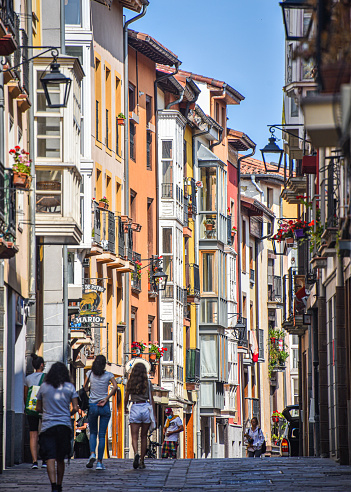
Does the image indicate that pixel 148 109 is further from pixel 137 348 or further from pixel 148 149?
pixel 137 348

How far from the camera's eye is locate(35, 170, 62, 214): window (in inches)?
1050

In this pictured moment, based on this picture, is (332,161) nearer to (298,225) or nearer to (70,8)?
(298,225)

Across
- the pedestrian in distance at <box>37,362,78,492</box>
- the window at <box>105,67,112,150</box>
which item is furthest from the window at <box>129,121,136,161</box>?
the pedestrian in distance at <box>37,362,78,492</box>

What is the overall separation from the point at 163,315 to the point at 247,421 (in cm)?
1608

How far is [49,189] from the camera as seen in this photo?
26.7 meters

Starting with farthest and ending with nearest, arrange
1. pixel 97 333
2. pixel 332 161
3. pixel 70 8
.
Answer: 1. pixel 97 333
2. pixel 70 8
3. pixel 332 161

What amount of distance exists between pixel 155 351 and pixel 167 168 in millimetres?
8204

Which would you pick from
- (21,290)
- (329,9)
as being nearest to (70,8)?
(21,290)

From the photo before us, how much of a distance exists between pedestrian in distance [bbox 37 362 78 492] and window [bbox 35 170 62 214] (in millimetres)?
12833

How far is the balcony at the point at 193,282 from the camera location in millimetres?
51938

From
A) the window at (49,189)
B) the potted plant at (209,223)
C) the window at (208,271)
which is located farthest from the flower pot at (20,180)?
the window at (208,271)

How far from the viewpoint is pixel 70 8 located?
118ft

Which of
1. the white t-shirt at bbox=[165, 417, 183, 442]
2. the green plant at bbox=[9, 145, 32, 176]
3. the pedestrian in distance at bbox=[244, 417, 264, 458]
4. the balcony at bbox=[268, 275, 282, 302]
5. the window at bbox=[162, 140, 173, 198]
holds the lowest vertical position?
the pedestrian in distance at bbox=[244, 417, 264, 458]

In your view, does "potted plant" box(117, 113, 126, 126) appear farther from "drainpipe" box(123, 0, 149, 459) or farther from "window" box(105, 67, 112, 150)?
"window" box(105, 67, 112, 150)
